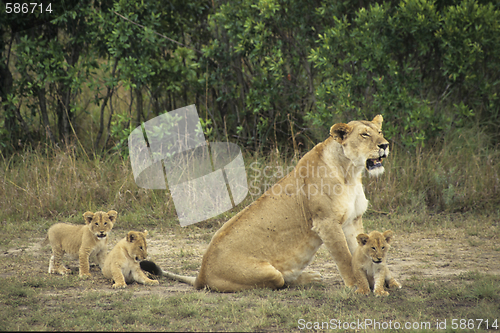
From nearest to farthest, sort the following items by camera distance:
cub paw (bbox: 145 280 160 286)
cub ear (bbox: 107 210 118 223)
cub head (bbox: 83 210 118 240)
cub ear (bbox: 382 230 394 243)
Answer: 1. cub ear (bbox: 382 230 394 243)
2. cub paw (bbox: 145 280 160 286)
3. cub head (bbox: 83 210 118 240)
4. cub ear (bbox: 107 210 118 223)

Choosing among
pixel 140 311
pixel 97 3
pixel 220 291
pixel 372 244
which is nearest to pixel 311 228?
pixel 372 244

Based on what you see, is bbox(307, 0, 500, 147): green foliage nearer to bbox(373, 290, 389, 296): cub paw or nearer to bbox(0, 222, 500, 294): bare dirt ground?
bbox(0, 222, 500, 294): bare dirt ground

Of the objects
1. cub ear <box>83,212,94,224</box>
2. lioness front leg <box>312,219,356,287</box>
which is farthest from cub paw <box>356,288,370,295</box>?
cub ear <box>83,212,94,224</box>

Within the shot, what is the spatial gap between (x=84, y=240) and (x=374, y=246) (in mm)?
2914

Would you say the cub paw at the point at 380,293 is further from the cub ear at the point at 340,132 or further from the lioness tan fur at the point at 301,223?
the cub ear at the point at 340,132

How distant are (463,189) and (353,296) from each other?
14.5ft

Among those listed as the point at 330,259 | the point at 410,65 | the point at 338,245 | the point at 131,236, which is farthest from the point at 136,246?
the point at 410,65

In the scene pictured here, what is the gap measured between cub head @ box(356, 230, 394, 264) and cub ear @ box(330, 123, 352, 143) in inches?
36.6

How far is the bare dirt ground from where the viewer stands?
5.25 metres

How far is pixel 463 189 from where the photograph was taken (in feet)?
26.1

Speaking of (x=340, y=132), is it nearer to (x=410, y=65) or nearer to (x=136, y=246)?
(x=136, y=246)

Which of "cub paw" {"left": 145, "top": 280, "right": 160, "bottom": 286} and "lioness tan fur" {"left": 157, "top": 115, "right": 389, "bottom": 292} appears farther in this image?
"cub paw" {"left": 145, "top": 280, "right": 160, "bottom": 286}

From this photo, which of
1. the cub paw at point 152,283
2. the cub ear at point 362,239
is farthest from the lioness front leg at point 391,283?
the cub paw at point 152,283

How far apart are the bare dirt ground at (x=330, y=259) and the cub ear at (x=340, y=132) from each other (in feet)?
4.61
